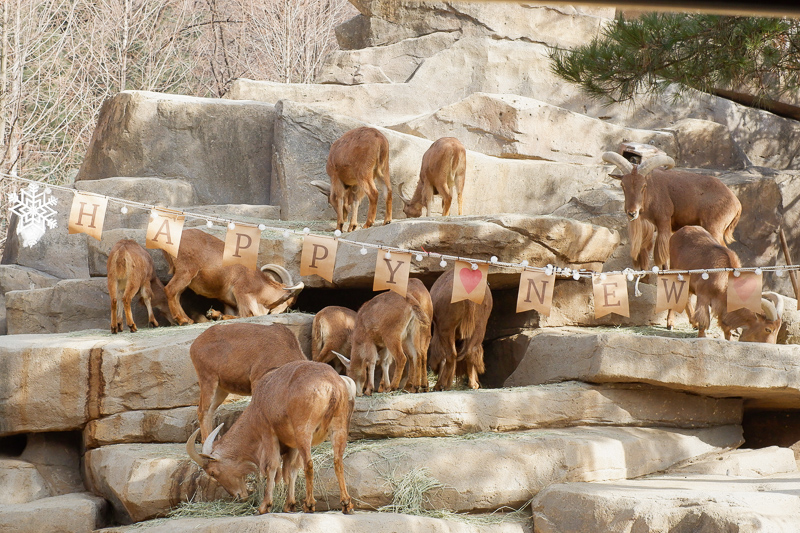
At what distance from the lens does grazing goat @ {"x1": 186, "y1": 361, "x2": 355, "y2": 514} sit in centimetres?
663

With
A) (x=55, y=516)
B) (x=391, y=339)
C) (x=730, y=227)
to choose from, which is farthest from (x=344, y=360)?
(x=730, y=227)

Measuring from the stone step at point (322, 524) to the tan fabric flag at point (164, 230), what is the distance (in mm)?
2561

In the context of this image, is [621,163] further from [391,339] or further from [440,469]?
[440,469]

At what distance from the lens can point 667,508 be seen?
267 inches

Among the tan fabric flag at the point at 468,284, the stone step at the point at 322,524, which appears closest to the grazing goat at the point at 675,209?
the tan fabric flag at the point at 468,284

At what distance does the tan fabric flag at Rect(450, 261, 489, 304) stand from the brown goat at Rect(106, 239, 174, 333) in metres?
3.59

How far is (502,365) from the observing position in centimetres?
1042

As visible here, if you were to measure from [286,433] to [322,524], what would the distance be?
0.77 m

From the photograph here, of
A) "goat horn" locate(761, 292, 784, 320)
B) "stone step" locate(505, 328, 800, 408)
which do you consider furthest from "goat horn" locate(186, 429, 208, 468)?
"goat horn" locate(761, 292, 784, 320)

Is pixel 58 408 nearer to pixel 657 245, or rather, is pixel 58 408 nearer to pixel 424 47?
pixel 657 245

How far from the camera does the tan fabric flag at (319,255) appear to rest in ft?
27.0

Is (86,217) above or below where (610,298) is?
above

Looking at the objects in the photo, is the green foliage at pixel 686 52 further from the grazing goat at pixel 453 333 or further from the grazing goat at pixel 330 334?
the grazing goat at pixel 330 334

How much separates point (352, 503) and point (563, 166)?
24.2ft
